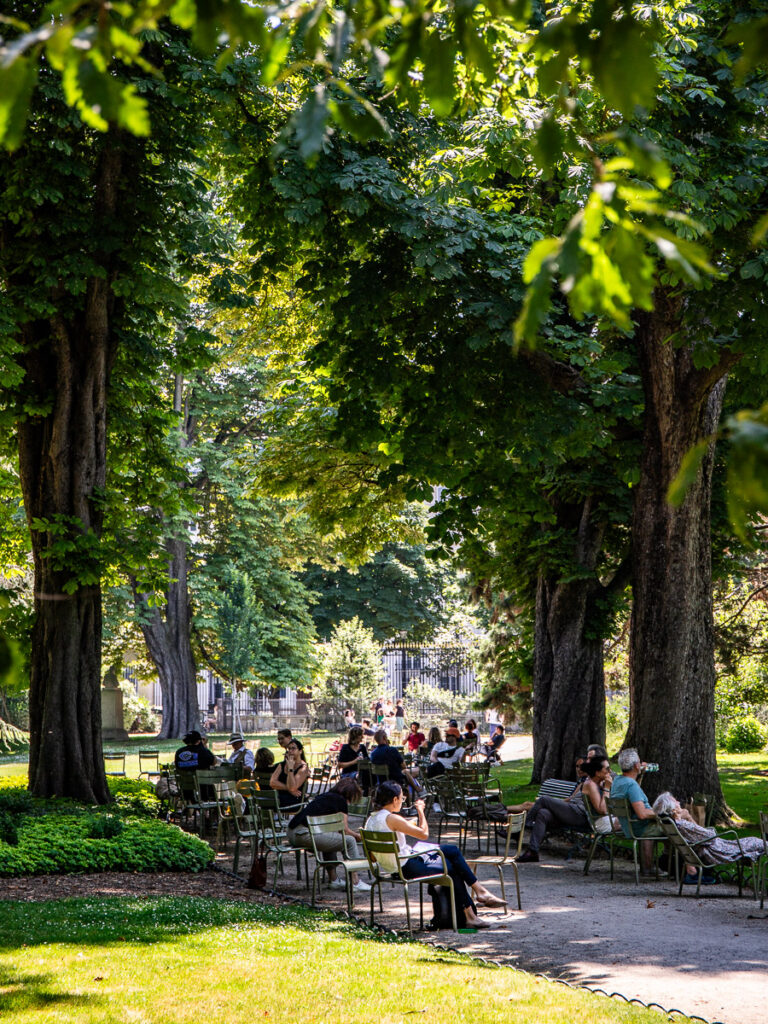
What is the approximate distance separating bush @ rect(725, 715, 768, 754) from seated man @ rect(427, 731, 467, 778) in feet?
45.8

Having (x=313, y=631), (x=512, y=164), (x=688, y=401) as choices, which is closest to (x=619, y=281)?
(x=512, y=164)

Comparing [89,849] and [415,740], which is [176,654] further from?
[89,849]

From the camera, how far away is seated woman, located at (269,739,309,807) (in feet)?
42.4

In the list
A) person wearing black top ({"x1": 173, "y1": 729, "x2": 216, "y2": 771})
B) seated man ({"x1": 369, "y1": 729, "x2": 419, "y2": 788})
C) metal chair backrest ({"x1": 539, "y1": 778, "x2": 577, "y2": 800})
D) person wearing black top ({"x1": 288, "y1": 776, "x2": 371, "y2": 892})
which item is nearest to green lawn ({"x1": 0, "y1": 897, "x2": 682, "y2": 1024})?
person wearing black top ({"x1": 288, "y1": 776, "x2": 371, "y2": 892})

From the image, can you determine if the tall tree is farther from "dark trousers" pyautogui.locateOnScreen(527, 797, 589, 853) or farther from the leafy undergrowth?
"dark trousers" pyautogui.locateOnScreen(527, 797, 589, 853)

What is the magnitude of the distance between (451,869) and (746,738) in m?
23.9

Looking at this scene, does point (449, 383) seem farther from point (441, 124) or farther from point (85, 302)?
point (85, 302)

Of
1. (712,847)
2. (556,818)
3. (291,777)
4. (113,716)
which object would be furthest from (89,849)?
(113,716)

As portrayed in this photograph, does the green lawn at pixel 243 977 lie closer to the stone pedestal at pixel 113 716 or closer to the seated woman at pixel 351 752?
the seated woman at pixel 351 752

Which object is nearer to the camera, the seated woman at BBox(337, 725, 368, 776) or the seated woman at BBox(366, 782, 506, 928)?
the seated woman at BBox(366, 782, 506, 928)

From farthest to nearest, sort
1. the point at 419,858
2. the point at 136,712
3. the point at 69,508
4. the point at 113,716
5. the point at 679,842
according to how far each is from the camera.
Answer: the point at 136,712, the point at 113,716, the point at 69,508, the point at 679,842, the point at 419,858

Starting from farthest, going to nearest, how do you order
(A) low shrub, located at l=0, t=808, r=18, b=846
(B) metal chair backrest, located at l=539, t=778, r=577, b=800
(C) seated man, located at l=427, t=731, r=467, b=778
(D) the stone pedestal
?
(D) the stone pedestal < (C) seated man, located at l=427, t=731, r=467, b=778 < (B) metal chair backrest, located at l=539, t=778, r=577, b=800 < (A) low shrub, located at l=0, t=808, r=18, b=846

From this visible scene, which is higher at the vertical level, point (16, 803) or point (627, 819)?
point (16, 803)

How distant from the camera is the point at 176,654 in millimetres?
36375
